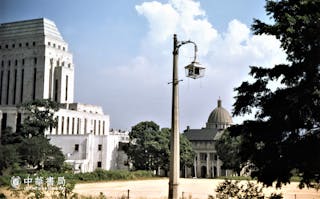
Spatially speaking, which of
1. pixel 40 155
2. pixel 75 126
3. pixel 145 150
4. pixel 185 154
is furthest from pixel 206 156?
pixel 40 155

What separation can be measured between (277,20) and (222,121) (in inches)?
3028

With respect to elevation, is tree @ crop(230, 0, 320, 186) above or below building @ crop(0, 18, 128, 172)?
below

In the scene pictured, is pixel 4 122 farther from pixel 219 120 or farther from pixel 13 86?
pixel 219 120

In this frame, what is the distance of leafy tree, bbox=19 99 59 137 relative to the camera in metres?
51.4

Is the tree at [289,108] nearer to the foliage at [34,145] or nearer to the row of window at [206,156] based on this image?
the foliage at [34,145]

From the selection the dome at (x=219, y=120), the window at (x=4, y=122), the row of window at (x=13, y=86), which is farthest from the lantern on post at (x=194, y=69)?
the dome at (x=219, y=120)

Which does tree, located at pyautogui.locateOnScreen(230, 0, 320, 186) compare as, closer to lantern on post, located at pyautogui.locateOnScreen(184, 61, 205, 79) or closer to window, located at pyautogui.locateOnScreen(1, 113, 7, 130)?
lantern on post, located at pyautogui.locateOnScreen(184, 61, 205, 79)

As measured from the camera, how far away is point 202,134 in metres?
79.2

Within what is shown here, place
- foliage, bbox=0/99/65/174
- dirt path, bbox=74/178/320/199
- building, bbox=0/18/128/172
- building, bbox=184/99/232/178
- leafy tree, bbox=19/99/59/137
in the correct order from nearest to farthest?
dirt path, bbox=74/178/320/199 < foliage, bbox=0/99/65/174 < leafy tree, bbox=19/99/59/137 < building, bbox=0/18/128/172 < building, bbox=184/99/232/178

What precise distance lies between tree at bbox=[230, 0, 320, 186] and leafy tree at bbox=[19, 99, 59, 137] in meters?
45.4

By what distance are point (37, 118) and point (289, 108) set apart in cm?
4784

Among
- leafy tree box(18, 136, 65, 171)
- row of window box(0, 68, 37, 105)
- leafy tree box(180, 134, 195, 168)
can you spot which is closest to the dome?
leafy tree box(180, 134, 195, 168)

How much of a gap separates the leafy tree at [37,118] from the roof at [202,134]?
31591mm

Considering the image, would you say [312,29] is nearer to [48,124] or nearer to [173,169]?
[173,169]
